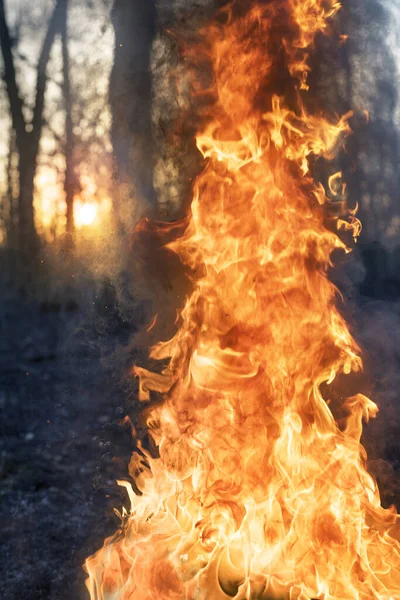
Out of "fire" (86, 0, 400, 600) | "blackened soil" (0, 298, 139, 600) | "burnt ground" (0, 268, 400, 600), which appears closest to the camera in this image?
"fire" (86, 0, 400, 600)

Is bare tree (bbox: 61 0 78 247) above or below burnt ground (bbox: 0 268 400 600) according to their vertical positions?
above

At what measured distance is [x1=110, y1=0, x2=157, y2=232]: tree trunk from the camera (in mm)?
3463

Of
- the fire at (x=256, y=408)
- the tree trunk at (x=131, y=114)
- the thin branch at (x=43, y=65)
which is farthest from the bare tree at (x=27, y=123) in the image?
the fire at (x=256, y=408)

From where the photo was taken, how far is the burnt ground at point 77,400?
3221 mm

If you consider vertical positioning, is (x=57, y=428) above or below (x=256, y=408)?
below

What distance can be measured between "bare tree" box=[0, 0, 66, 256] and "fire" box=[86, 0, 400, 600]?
1480 millimetres

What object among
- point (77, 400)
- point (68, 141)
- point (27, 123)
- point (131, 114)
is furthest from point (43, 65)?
point (77, 400)

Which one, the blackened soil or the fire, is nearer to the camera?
the fire

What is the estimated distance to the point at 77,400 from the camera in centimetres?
348

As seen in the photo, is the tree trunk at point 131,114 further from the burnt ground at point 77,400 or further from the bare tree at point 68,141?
the burnt ground at point 77,400

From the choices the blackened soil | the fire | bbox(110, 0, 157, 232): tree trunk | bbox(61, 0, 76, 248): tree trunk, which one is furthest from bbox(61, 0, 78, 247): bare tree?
the fire

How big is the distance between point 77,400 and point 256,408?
181 centimetres

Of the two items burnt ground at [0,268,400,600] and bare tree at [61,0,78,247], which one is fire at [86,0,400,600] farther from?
bare tree at [61,0,78,247]

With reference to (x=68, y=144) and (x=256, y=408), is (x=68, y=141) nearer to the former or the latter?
(x=68, y=144)
